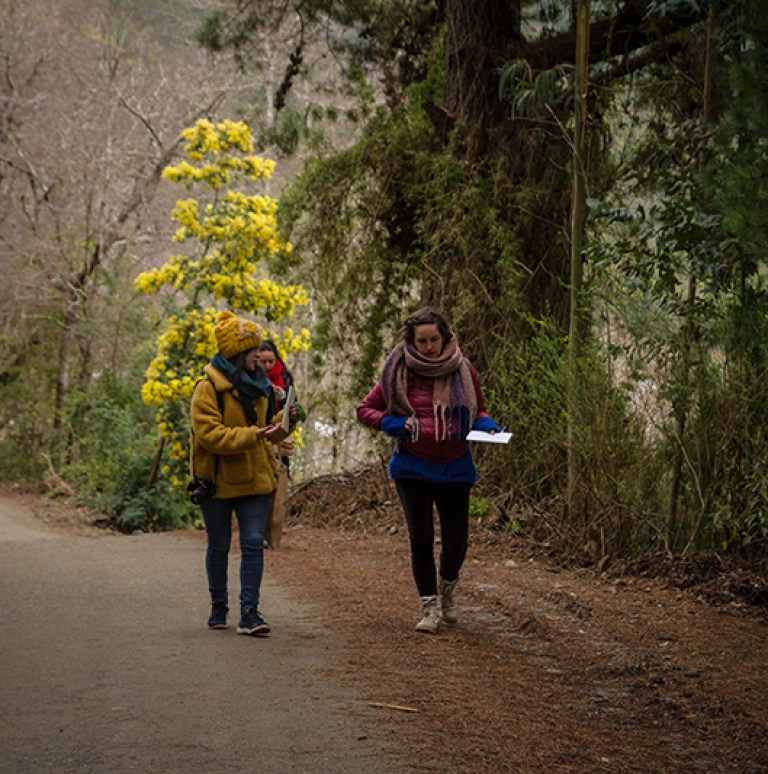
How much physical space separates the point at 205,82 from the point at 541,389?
1894 centimetres

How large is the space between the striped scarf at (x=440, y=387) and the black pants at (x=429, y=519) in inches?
13.9

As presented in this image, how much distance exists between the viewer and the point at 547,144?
12359 mm

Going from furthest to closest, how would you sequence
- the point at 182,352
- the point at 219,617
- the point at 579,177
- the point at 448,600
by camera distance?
the point at 182,352 < the point at 579,177 < the point at 448,600 < the point at 219,617

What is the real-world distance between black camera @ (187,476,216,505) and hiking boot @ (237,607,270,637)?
72cm

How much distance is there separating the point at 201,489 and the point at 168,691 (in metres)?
1.64

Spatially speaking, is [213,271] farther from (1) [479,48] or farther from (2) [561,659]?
(2) [561,659]

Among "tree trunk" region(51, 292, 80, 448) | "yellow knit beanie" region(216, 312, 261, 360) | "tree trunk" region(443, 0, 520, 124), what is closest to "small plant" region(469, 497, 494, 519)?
"tree trunk" region(443, 0, 520, 124)

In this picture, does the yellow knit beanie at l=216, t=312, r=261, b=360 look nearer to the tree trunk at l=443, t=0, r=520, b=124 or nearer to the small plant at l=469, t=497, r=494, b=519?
the small plant at l=469, t=497, r=494, b=519

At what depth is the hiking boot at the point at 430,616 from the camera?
21.7 feet

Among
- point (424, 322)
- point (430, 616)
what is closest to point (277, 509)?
point (430, 616)

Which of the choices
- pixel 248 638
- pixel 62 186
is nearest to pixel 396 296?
pixel 248 638

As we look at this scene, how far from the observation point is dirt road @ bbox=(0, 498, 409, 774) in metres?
4.13

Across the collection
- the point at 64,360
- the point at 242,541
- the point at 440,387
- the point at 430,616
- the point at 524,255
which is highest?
the point at 524,255

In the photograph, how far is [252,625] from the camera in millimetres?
6480
